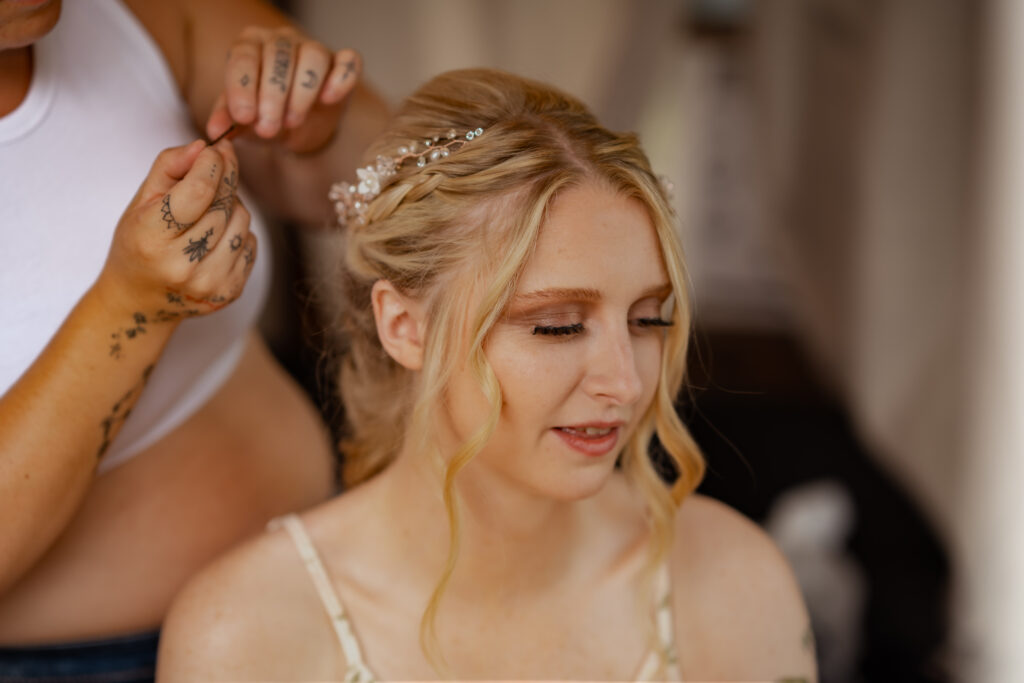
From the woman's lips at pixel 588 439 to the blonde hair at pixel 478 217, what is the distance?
91 mm

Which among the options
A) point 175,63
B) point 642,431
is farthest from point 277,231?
point 642,431

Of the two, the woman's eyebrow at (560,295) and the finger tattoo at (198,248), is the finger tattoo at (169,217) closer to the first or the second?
the finger tattoo at (198,248)

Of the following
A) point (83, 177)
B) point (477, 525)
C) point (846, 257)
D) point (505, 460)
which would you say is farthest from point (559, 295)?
point (846, 257)

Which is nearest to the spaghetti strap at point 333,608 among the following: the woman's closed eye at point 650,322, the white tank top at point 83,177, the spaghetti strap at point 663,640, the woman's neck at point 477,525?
the woman's neck at point 477,525

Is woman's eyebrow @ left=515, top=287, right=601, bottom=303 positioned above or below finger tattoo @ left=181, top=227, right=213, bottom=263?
below

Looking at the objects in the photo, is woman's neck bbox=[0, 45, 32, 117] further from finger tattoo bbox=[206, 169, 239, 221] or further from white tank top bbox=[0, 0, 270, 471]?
finger tattoo bbox=[206, 169, 239, 221]

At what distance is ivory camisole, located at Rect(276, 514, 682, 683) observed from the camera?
119 cm

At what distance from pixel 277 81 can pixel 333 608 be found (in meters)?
0.68

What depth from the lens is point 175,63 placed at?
4.41 feet

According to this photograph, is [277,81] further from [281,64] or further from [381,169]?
[381,169]

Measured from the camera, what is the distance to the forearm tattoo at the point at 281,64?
3.92 ft

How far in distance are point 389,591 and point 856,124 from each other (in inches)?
125

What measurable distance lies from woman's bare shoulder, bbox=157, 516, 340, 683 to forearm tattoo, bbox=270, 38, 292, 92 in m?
0.59

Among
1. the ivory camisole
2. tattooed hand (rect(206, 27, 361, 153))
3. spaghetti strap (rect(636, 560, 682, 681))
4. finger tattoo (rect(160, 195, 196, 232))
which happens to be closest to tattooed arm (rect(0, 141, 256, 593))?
finger tattoo (rect(160, 195, 196, 232))
